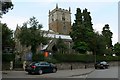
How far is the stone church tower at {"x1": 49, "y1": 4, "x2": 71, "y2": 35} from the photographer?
103500mm

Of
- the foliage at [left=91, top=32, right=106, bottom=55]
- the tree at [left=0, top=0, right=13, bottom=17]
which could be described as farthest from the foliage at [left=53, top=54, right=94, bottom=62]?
the tree at [left=0, top=0, right=13, bottom=17]

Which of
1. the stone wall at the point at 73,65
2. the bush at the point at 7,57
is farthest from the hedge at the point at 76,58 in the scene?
the bush at the point at 7,57

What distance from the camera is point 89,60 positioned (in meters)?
56.1

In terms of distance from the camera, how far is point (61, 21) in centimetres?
10475

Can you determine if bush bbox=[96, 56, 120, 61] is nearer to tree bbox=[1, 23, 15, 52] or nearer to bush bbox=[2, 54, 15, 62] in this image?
tree bbox=[1, 23, 15, 52]

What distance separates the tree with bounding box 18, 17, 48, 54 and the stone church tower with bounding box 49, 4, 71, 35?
5608cm

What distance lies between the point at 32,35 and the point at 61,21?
61322 millimetres

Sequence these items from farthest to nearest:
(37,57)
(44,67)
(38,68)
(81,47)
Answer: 1. (81,47)
2. (37,57)
3. (44,67)
4. (38,68)

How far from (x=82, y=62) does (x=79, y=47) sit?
627cm

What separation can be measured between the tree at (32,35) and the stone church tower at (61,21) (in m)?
56.1

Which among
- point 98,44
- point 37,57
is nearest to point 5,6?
point 37,57

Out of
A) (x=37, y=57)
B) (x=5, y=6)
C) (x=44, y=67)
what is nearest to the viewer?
(x=5, y=6)

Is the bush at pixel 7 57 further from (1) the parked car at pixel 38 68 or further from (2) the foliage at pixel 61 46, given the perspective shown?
(2) the foliage at pixel 61 46

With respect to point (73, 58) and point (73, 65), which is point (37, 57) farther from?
point (73, 58)
